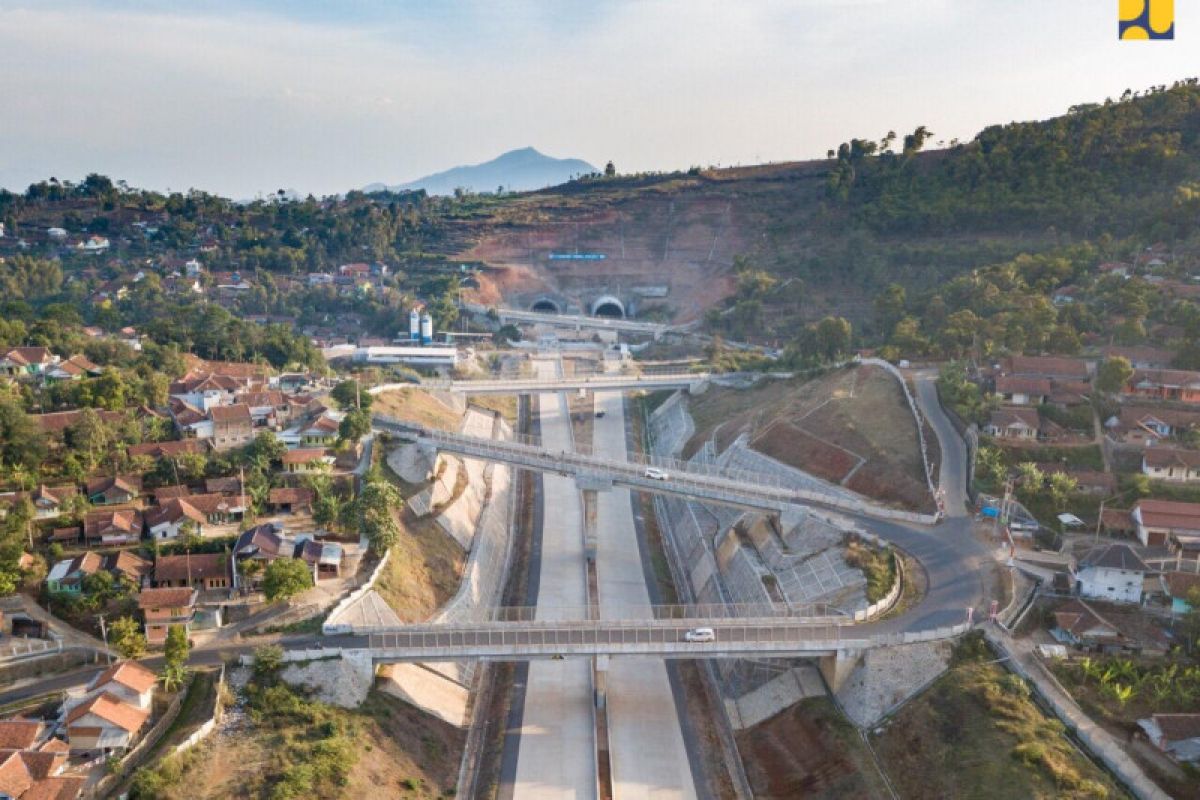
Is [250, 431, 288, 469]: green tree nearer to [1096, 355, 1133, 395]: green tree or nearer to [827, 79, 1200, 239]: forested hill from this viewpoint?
[1096, 355, 1133, 395]: green tree

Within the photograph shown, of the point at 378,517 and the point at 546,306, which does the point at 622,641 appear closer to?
the point at 378,517

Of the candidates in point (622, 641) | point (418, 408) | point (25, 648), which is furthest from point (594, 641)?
point (418, 408)

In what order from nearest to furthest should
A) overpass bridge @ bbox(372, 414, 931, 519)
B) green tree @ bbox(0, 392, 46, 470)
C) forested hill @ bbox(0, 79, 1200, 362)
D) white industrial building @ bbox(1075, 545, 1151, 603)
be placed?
white industrial building @ bbox(1075, 545, 1151, 603) < green tree @ bbox(0, 392, 46, 470) < overpass bridge @ bbox(372, 414, 931, 519) < forested hill @ bbox(0, 79, 1200, 362)

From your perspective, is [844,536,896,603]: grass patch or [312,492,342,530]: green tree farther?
[312,492,342,530]: green tree

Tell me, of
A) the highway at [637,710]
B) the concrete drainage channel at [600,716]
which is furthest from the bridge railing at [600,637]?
the concrete drainage channel at [600,716]

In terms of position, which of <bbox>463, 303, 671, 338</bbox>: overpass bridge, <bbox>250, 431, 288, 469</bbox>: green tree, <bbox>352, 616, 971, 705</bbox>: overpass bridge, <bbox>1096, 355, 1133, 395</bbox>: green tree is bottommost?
<bbox>352, 616, 971, 705</bbox>: overpass bridge

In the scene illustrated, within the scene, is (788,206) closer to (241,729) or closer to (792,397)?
(792,397)

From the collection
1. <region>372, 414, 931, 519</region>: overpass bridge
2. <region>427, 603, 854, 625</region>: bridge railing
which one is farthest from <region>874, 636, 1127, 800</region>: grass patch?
<region>372, 414, 931, 519</region>: overpass bridge

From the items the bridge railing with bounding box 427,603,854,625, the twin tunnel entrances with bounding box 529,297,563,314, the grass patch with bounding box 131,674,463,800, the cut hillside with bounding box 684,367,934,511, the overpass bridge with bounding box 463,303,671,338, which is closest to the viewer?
the grass patch with bounding box 131,674,463,800
